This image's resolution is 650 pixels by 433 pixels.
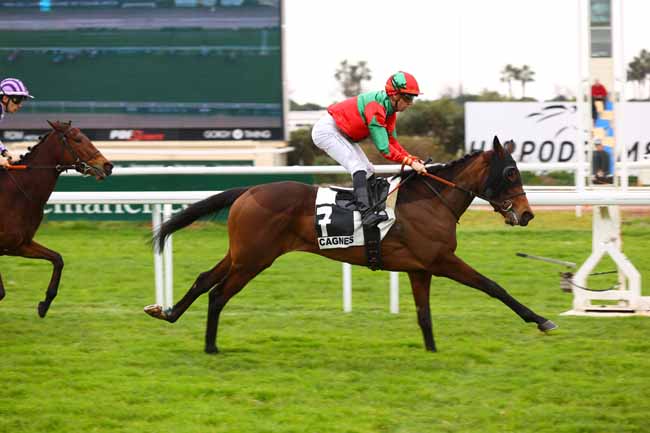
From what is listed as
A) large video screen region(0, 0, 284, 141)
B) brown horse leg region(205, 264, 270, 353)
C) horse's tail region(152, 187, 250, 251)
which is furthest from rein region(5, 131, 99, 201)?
large video screen region(0, 0, 284, 141)

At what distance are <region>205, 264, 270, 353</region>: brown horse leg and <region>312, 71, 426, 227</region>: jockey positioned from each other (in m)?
0.72

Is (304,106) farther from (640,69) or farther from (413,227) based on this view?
(413,227)

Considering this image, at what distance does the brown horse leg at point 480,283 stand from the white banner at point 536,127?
35.7 feet

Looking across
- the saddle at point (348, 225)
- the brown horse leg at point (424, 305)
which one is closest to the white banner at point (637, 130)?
the brown horse leg at point (424, 305)

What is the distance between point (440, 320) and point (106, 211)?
6.28 meters

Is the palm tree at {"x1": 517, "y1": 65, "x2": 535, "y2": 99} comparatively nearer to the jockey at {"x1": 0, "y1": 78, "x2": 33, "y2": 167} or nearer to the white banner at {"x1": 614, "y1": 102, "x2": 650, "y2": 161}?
the white banner at {"x1": 614, "y1": 102, "x2": 650, "y2": 161}

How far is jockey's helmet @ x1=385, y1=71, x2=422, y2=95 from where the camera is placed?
5.50m

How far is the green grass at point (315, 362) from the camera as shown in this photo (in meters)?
4.30

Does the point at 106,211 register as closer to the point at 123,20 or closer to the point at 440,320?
the point at 123,20

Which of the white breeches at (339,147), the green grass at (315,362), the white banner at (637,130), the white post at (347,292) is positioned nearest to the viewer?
the green grass at (315,362)

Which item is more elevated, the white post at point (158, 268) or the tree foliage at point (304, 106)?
the tree foliage at point (304, 106)

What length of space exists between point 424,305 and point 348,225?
644 millimetres

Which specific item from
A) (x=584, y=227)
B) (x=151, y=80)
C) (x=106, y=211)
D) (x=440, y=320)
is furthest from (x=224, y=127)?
(x=440, y=320)

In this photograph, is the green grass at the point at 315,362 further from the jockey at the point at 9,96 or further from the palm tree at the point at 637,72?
the palm tree at the point at 637,72
